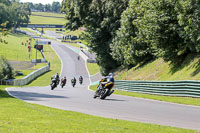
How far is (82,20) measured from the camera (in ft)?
173

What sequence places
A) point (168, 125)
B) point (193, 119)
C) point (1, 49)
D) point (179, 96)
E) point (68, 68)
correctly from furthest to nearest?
point (1, 49) < point (68, 68) < point (179, 96) < point (193, 119) < point (168, 125)

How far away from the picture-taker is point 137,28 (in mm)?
42844

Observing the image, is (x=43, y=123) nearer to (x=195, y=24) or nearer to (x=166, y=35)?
(x=195, y=24)

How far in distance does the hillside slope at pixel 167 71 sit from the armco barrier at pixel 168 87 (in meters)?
2.11

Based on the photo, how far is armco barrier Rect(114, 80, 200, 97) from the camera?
2248 cm

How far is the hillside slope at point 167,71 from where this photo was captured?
93.4 feet

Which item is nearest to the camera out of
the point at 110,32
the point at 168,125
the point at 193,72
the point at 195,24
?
the point at 168,125

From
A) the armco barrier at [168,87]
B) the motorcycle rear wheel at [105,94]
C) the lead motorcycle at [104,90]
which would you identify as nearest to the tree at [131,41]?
the armco barrier at [168,87]

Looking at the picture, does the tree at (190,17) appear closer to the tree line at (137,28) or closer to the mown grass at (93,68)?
the tree line at (137,28)

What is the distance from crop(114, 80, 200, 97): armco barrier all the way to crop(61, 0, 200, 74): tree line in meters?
3.46

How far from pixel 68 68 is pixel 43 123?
8188 centimetres

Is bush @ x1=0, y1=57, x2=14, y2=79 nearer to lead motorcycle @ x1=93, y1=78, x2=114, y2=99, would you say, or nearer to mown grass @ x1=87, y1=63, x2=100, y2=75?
mown grass @ x1=87, y1=63, x2=100, y2=75

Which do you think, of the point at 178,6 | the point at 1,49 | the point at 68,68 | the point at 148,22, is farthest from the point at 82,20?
the point at 1,49

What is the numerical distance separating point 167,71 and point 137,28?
986cm
